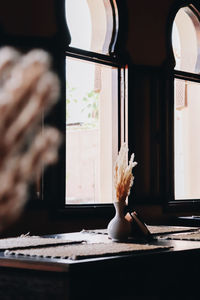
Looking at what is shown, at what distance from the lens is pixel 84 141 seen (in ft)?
15.8

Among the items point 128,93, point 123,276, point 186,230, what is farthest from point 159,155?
point 123,276

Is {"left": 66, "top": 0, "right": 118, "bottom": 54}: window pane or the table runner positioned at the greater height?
{"left": 66, "top": 0, "right": 118, "bottom": 54}: window pane

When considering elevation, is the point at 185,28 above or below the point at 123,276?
above

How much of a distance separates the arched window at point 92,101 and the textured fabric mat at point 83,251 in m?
2.15

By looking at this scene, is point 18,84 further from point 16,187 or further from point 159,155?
point 159,155

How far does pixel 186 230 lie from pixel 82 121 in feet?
6.41

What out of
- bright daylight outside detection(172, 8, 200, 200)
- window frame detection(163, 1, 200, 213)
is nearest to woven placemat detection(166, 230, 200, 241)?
window frame detection(163, 1, 200, 213)

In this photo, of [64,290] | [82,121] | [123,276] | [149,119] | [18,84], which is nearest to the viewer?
[18,84]

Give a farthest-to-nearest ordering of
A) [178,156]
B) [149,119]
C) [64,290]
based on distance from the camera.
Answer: [178,156], [149,119], [64,290]

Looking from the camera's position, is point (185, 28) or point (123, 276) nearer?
point (123, 276)

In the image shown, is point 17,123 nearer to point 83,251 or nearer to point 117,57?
point 83,251

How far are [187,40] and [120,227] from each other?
13.4 ft

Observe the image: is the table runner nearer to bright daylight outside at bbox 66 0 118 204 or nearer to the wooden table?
the wooden table

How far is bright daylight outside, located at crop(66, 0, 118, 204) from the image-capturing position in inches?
173
